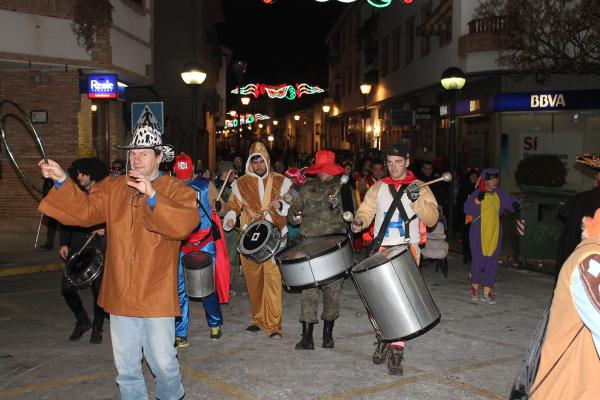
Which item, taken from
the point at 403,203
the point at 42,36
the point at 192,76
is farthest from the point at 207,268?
the point at 42,36

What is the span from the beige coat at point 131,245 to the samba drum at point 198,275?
7.44ft

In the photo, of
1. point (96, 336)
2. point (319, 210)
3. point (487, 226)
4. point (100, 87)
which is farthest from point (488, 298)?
point (100, 87)

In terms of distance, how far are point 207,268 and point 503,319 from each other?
367cm

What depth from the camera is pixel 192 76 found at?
15.0 meters

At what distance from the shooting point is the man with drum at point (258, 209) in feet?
24.3

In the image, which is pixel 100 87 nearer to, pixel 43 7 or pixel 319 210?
pixel 43 7

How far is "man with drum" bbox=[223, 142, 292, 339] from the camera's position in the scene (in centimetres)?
740

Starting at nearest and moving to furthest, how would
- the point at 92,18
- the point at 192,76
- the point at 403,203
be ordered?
the point at 403,203
the point at 192,76
the point at 92,18

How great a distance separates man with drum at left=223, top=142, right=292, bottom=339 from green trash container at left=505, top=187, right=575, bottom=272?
6.13m

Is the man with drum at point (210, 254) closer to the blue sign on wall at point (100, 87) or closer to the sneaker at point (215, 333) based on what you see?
the sneaker at point (215, 333)

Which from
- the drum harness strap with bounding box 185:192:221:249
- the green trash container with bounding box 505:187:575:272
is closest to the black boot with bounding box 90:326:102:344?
the drum harness strap with bounding box 185:192:221:249

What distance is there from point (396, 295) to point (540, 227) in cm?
742

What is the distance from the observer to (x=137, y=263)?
436 centimetres

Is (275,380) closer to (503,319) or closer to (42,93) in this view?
(503,319)
